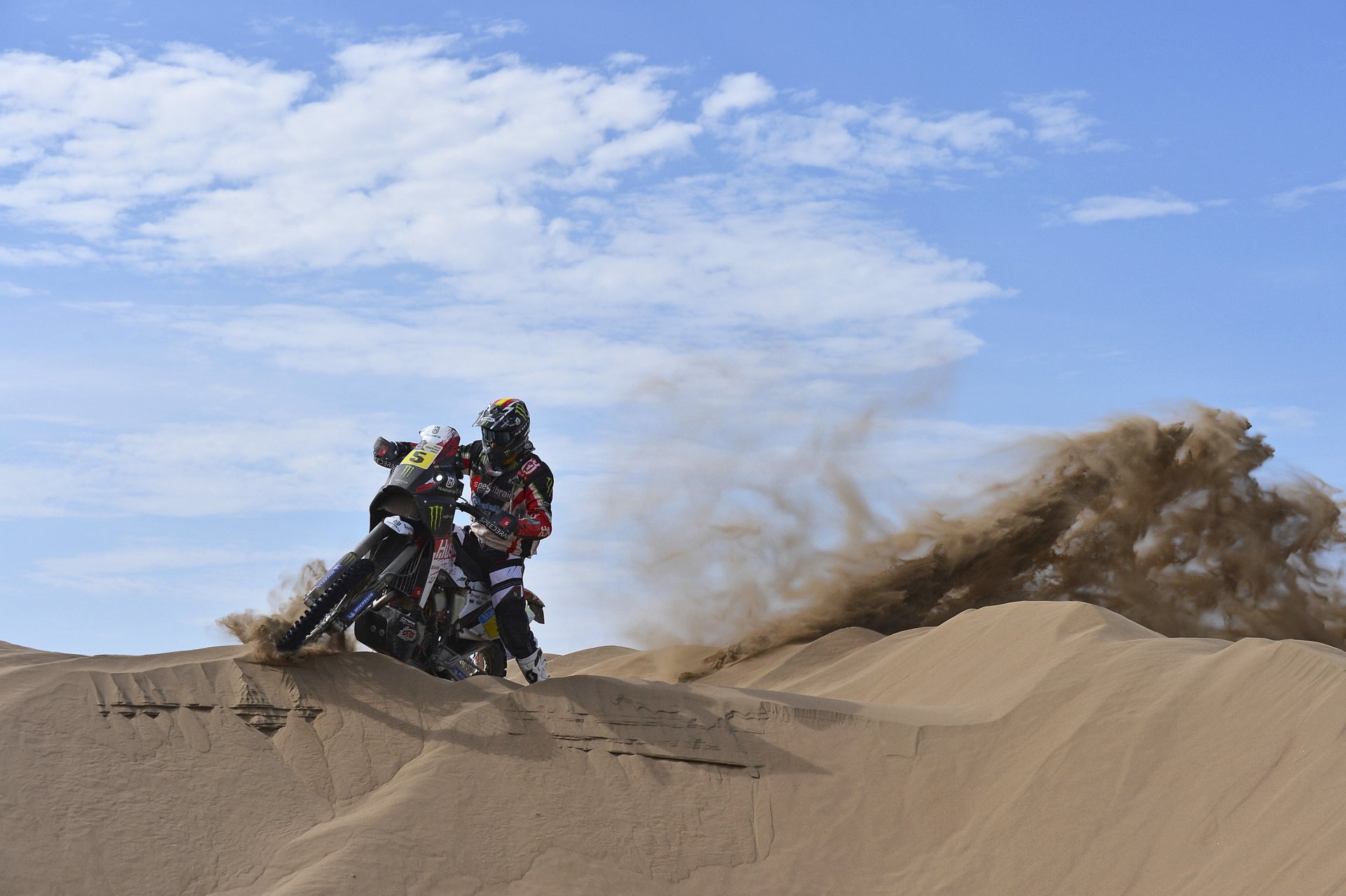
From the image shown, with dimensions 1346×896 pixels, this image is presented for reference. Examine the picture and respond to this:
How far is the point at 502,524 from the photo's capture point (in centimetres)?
886

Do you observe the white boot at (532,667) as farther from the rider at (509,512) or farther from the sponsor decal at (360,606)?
the sponsor decal at (360,606)

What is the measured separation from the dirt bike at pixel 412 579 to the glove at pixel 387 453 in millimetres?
197

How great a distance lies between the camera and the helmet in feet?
29.9

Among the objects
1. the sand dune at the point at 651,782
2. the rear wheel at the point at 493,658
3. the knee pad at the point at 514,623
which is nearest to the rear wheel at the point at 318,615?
the sand dune at the point at 651,782

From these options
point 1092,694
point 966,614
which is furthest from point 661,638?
point 1092,694

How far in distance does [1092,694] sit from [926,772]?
1.40 metres

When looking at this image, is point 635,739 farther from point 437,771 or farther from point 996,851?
point 996,851

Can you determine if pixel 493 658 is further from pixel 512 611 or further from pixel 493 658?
pixel 512 611

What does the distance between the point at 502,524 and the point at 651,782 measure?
2.21 metres

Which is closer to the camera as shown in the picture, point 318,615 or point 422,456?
point 318,615

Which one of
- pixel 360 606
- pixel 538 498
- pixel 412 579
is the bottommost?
pixel 360 606

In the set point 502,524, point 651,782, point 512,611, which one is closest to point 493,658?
point 512,611

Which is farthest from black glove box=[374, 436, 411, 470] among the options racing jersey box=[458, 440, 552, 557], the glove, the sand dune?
the sand dune

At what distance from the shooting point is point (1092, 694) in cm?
859
